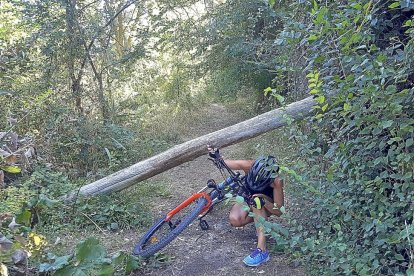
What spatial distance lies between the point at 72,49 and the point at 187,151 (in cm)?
283

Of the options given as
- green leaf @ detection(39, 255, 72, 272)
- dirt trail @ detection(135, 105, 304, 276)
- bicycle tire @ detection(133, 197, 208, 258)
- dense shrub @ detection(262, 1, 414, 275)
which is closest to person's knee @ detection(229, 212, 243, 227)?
dirt trail @ detection(135, 105, 304, 276)

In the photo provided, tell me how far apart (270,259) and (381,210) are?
1453 mm

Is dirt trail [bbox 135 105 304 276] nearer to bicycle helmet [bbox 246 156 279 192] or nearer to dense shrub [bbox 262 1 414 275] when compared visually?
bicycle helmet [bbox 246 156 279 192]

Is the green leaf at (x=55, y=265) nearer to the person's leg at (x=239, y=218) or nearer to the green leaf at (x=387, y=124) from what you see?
the person's leg at (x=239, y=218)

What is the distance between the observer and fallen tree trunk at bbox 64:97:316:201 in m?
4.91

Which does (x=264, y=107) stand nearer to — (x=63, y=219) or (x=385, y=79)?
(x=63, y=219)

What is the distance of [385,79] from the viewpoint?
2.85 meters

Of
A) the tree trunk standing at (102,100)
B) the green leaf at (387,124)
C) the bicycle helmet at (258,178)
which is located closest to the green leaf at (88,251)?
the bicycle helmet at (258,178)

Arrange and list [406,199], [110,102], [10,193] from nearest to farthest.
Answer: [406,199] → [10,193] → [110,102]

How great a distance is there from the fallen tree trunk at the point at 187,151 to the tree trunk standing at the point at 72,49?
1.95 metres

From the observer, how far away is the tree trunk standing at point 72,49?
6555mm

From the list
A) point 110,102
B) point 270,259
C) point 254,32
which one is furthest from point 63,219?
point 254,32

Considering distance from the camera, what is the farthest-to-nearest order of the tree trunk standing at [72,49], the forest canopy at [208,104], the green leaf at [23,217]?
the tree trunk standing at [72,49] → the green leaf at [23,217] → the forest canopy at [208,104]

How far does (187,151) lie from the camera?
4957mm
